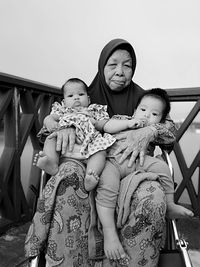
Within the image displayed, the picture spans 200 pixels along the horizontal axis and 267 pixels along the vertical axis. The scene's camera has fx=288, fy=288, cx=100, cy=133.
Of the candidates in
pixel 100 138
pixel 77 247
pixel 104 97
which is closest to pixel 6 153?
pixel 104 97

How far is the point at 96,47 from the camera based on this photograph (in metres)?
3.76

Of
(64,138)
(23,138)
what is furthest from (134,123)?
(23,138)

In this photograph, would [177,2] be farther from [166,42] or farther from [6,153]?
[6,153]

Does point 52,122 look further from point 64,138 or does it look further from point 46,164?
point 46,164

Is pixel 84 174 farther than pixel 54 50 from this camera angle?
No

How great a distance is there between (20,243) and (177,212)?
134 centimetres

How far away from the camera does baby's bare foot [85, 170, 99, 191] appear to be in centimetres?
107

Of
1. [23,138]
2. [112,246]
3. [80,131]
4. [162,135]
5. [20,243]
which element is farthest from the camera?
[23,138]

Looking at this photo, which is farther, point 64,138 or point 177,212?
point 64,138

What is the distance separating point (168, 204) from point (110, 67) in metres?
0.93

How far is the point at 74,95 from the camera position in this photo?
58.4 inches

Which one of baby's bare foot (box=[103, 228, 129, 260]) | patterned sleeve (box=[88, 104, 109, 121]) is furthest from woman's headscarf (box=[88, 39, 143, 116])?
baby's bare foot (box=[103, 228, 129, 260])

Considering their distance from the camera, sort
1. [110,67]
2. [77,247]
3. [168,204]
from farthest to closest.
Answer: [110,67]
[168,204]
[77,247]

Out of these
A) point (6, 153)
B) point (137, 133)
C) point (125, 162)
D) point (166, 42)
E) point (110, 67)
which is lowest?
point (6, 153)
